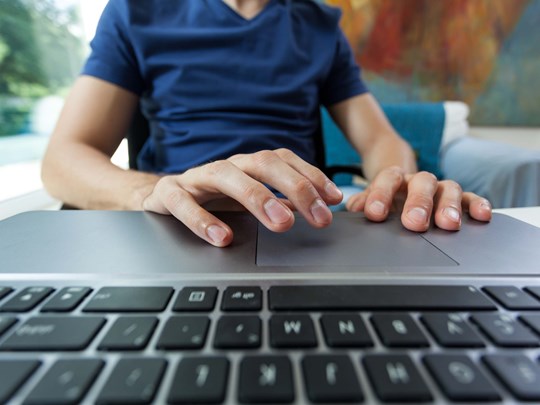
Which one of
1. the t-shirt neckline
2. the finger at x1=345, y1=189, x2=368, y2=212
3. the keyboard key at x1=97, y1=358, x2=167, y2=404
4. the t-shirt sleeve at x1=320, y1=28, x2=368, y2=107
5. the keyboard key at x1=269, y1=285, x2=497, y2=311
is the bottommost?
the finger at x1=345, y1=189, x2=368, y2=212

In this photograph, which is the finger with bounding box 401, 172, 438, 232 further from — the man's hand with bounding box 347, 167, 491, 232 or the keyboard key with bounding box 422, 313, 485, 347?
the keyboard key with bounding box 422, 313, 485, 347

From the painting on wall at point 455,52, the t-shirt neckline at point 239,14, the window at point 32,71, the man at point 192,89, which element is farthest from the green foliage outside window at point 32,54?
the painting on wall at point 455,52

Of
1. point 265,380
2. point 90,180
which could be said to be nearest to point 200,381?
point 265,380

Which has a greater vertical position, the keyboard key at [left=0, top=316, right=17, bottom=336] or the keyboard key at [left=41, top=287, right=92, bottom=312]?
the keyboard key at [left=0, top=316, right=17, bottom=336]

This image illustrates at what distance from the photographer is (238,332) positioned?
0.54 ft

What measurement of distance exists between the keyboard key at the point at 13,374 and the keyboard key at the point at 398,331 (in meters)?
0.16

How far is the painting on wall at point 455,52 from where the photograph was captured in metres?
1.66

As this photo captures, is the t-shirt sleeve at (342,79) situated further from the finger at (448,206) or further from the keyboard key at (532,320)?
the keyboard key at (532,320)

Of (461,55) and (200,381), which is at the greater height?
(461,55)

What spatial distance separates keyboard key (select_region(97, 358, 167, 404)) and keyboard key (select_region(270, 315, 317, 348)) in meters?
0.05

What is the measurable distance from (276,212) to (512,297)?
18cm

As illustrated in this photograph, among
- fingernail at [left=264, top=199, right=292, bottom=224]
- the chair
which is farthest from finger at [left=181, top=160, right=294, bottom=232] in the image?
the chair

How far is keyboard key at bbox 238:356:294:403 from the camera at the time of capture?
0.13m

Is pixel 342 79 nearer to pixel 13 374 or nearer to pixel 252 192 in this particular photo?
pixel 252 192
